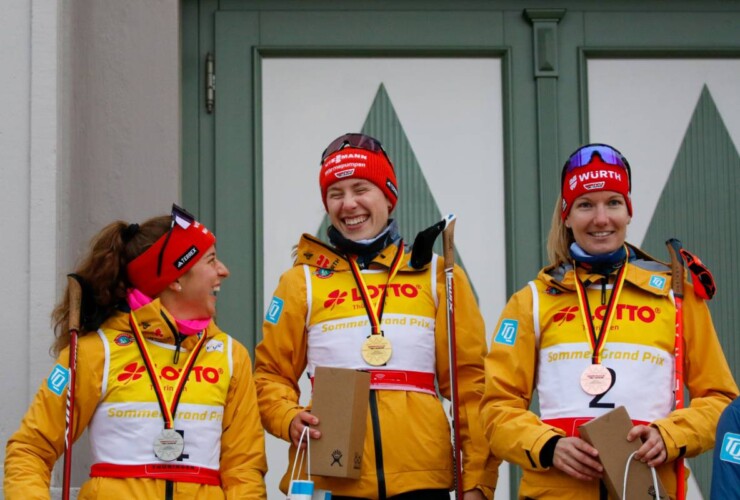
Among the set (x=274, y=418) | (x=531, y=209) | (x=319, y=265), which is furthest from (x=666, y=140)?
(x=274, y=418)

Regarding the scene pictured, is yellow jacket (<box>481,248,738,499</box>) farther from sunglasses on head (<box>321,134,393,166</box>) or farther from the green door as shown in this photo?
the green door

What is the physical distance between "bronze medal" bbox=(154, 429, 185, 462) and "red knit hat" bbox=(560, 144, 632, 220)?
171cm

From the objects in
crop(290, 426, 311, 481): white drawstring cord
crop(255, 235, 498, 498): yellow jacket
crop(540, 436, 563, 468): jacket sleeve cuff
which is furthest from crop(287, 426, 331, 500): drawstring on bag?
crop(540, 436, 563, 468): jacket sleeve cuff

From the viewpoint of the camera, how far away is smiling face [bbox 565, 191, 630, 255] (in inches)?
199

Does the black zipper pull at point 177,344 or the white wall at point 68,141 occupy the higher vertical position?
the white wall at point 68,141

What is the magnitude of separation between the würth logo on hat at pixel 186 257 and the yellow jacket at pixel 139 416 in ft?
0.70

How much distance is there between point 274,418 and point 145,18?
96.1 inches

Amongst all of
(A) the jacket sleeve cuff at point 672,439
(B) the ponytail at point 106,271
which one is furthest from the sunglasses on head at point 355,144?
(A) the jacket sleeve cuff at point 672,439

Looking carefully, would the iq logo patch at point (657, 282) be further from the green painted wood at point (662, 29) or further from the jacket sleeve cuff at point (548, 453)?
the green painted wood at point (662, 29)

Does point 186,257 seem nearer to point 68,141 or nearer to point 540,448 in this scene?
point 68,141

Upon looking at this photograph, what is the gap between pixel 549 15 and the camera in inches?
271

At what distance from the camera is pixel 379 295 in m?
5.18

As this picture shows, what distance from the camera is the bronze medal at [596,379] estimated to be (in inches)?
188

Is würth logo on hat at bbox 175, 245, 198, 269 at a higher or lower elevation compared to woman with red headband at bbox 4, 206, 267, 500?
higher
